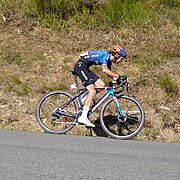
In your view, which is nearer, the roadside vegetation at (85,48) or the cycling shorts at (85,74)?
the cycling shorts at (85,74)

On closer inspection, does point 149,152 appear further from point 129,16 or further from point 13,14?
point 13,14

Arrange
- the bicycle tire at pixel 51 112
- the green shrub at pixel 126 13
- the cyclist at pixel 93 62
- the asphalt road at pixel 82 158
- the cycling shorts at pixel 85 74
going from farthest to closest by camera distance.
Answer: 1. the green shrub at pixel 126 13
2. the bicycle tire at pixel 51 112
3. the cycling shorts at pixel 85 74
4. the cyclist at pixel 93 62
5. the asphalt road at pixel 82 158

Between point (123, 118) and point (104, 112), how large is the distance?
1.23ft

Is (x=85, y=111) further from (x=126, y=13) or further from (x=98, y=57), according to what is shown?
(x=126, y=13)

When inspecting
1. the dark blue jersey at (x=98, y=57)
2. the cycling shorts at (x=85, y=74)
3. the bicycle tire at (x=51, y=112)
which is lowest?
the bicycle tire at (x=51, y=112)

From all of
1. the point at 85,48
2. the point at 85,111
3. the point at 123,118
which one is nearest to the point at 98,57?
the point at 85,111

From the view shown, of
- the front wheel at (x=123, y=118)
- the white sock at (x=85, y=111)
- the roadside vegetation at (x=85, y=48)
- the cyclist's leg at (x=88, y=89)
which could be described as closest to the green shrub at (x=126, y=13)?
the roadside vegetation at (x=85, y=48)

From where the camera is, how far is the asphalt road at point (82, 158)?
17.9 feet

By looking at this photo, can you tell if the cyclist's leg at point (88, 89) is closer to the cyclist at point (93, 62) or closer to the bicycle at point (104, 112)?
the cyclist at point (93, 62)

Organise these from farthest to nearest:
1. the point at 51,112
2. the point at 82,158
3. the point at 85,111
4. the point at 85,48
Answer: the point at 85,48, the point at 51,112, the point at 85,111, the point at 82,158

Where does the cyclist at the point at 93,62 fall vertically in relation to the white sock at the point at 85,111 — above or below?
above

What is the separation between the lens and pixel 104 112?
8.51 meters

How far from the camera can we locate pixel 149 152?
700cm

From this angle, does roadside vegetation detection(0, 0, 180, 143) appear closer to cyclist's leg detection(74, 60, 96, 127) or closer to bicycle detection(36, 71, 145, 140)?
bicycle detection(36, 71, 145, 140)
